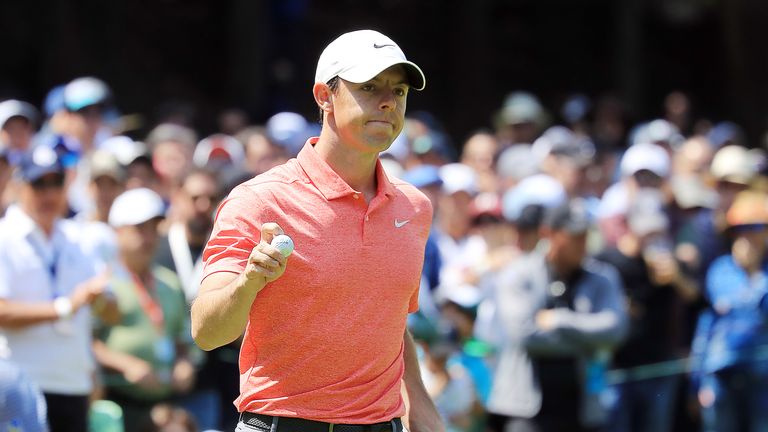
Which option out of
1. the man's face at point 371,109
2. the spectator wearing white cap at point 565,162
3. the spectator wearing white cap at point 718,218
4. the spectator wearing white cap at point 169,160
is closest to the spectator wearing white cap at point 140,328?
the spectator wearing white cap at point 169,160

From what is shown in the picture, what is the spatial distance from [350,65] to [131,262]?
12.5ft

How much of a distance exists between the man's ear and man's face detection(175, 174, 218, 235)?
3.89m

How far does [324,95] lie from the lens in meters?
4.41

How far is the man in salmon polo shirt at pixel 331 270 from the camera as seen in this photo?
13.8ft

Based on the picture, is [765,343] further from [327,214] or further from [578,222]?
[327,214]

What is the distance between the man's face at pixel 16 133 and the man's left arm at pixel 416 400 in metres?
5.26

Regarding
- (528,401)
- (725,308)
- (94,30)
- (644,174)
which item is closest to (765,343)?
(725,308)

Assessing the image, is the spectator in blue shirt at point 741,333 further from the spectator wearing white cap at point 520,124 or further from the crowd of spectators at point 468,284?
the spectator wearing white cap at point 520,124

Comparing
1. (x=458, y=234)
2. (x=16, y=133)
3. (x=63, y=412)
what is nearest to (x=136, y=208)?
(x=63, y=412)

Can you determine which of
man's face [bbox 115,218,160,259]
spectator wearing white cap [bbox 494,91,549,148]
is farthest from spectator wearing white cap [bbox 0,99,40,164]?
spectator wearing white cap [bbox 494,91,549,148]

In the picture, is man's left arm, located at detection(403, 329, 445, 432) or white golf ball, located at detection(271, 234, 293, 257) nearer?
white golf ball, located at detection(271, 234, 293, 257)

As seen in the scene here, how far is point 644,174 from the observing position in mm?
10164

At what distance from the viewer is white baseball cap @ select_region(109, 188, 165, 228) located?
7.76 metres

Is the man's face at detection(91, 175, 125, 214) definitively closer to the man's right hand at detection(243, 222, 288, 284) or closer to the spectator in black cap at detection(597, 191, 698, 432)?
the spectator in black cap at detection(597, 191, 698, 432)
